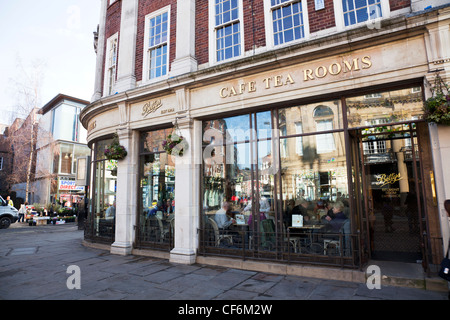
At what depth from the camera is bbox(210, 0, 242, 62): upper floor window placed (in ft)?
26.1

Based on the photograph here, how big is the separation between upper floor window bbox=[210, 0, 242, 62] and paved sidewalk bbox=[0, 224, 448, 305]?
6.02 meters

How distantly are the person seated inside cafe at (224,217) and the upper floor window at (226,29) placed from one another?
4396 millimetres

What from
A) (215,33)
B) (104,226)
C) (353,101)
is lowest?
(104,226)

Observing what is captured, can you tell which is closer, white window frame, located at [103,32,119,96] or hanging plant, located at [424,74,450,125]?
hanging plant, located at [424,74,450,125]

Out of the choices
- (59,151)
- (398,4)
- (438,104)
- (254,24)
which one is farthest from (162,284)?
(59,151)

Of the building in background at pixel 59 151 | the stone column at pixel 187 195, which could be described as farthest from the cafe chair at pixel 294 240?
the building in background at pixel 59 151

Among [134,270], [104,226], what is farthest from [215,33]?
[104,226]

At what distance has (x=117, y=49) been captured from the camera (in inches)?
415

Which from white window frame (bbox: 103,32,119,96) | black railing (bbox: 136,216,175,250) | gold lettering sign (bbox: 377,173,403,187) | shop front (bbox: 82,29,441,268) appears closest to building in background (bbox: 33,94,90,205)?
white window frame (bbox: 103,32,119,96)

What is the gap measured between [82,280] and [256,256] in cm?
398

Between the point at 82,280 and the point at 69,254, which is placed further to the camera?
the point at 69,254

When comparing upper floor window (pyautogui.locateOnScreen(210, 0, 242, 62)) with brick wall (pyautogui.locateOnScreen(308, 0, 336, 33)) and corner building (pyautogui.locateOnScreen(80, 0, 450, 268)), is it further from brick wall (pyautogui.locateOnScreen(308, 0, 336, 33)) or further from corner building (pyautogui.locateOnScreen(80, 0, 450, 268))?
brick wall (pyautogui.locateOnScreen(308, 0, 336, 33))

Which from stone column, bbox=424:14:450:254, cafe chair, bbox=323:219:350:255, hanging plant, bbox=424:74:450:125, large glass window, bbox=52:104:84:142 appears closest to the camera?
hanging plant, bbox=424:74:450:125
